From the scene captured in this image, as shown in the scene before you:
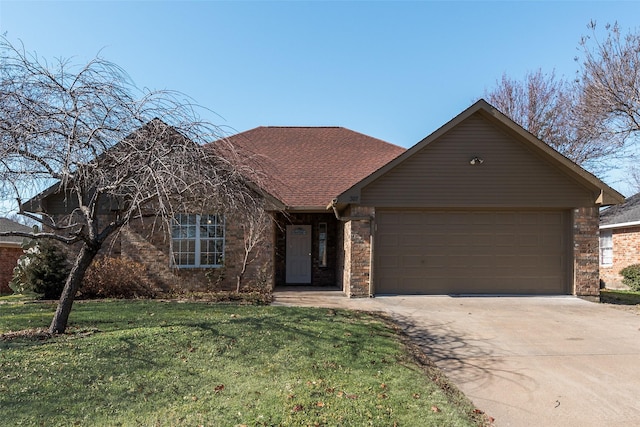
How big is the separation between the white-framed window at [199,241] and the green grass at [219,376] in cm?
473

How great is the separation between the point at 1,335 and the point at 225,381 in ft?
14.1

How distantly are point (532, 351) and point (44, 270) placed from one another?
38.3 feet

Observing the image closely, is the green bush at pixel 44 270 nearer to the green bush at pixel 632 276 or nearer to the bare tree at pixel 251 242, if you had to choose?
the bare tree at pixel 251 242

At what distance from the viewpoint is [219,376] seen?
195 inches

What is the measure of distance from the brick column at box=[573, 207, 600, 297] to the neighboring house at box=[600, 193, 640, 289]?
20.9 feet

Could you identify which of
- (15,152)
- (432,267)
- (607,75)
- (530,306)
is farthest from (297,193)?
(607,75)

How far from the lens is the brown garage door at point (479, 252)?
11.6 metres

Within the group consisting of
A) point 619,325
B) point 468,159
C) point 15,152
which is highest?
point 468,159

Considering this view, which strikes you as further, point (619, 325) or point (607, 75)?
point (607, 75)

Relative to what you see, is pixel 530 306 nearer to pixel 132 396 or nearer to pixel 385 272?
pixel 385 272

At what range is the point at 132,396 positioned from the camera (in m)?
4.35

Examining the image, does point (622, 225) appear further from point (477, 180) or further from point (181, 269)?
point (181, 269)

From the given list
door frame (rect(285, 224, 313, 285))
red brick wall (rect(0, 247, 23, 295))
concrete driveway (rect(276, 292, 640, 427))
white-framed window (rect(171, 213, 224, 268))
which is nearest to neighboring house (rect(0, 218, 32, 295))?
red brick wall (rect(0, 247, 23, 295))

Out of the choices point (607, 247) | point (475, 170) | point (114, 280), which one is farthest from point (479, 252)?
point (607, 247)
